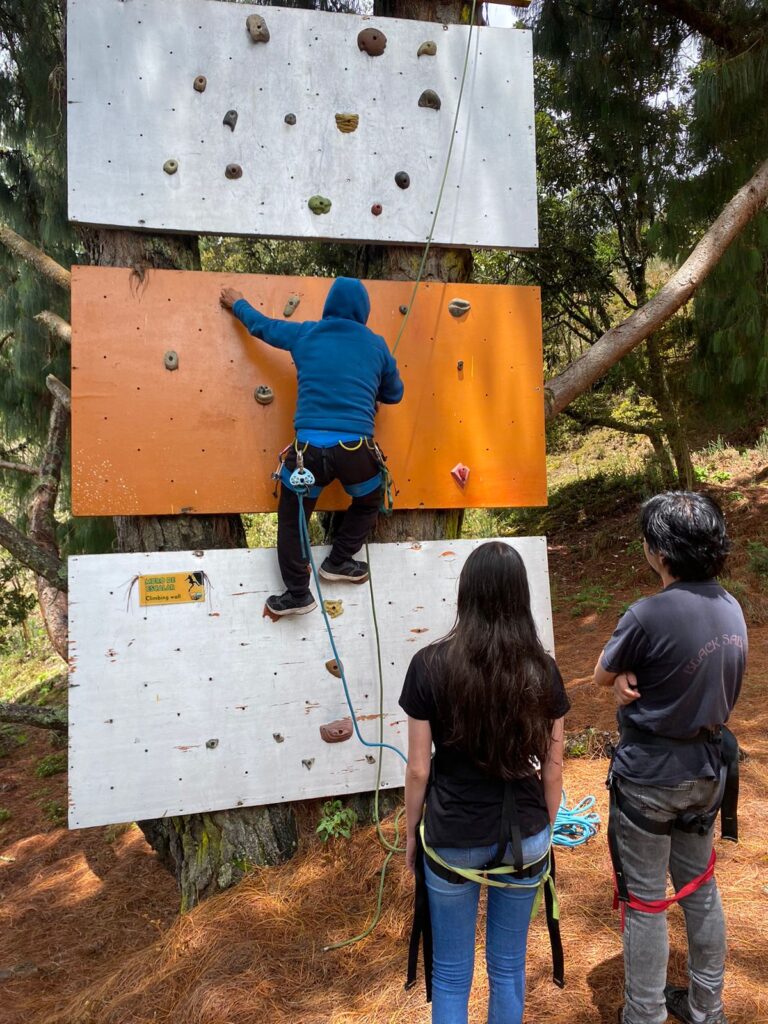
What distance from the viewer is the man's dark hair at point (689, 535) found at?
201cm

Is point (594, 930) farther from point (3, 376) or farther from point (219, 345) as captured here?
point (3, 376)

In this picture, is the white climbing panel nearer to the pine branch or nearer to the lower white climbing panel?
the pine branch

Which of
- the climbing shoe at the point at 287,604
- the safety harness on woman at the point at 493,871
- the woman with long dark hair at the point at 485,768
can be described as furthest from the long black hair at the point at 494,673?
the climbing shoe at the point at 287,604


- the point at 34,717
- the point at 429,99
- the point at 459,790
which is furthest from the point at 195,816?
the point at 429,99

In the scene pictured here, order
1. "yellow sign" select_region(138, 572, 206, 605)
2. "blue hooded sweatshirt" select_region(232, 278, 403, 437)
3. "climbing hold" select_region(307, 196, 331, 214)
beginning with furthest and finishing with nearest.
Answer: "climbing hold" select_region(307, 196, 331, 214), "yellow sign" select_region(138, 572, 206, 605), "blue hooded sweatshirt" select_region(232, 278, 403, 437)

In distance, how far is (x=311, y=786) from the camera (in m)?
3.33

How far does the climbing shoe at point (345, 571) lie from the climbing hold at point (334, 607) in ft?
0.34

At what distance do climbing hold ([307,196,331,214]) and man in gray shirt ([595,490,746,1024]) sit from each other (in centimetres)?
215

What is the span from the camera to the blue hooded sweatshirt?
10.0 feet

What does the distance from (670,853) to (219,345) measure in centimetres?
257

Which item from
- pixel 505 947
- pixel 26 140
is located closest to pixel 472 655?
pixel 505 947

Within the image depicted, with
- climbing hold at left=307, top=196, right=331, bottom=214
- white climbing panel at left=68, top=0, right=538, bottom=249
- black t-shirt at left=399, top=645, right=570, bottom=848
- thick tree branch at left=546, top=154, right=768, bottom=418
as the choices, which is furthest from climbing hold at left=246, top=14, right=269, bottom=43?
black t-shirt at left=399, top=645, right=570, bottom=848

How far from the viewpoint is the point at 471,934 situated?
6.39ft

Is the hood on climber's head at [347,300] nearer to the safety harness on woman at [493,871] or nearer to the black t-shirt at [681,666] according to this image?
the black t-shirt at [681,666]
